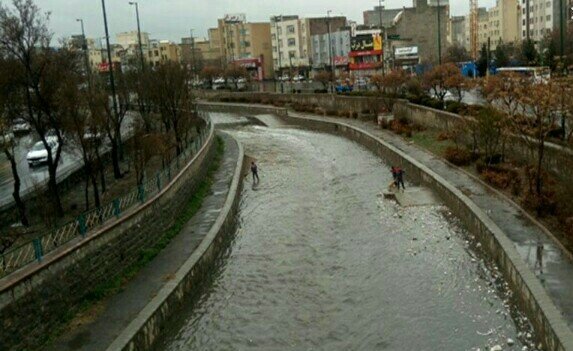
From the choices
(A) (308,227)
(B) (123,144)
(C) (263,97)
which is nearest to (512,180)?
(A) (308,227)

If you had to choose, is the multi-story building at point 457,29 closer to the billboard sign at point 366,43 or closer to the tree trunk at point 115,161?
the billboard sign at point 366,43

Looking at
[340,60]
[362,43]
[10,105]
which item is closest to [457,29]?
[340,60]

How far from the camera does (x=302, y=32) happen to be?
350 feet

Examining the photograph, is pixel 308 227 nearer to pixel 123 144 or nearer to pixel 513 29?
pixel 123 144

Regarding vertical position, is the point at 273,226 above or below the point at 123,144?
below

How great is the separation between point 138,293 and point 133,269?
6.29 feet

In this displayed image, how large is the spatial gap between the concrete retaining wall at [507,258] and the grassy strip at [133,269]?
376 inches

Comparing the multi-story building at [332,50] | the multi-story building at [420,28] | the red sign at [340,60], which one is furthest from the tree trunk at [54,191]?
the multi-story building at [420,28]

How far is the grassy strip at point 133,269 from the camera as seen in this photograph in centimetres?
1434

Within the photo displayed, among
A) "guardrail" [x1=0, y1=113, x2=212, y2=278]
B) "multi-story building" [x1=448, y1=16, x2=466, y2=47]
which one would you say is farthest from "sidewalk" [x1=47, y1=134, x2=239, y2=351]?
"multi-story building" [x1=448, y1=16, x2=466, y2=47]

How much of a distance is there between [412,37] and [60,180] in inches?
3003

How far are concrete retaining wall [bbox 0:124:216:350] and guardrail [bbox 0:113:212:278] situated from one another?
0.88 ft

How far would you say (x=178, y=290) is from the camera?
15.9 meters

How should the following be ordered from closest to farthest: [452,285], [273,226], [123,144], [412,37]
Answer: [452,285] < [273,226] < [123,144] < [412,37]
